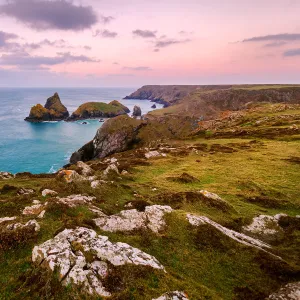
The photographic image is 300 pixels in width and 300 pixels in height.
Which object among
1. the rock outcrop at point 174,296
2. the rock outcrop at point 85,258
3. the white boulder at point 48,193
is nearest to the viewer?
the rock outcrop at point 174,296

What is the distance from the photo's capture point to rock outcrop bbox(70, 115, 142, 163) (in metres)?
112

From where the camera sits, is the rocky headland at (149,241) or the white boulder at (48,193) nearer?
the rocky headland at (149,241)

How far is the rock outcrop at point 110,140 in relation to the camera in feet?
369

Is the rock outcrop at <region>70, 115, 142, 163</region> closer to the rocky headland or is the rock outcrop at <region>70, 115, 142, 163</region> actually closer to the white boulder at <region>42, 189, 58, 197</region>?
the rocky headland

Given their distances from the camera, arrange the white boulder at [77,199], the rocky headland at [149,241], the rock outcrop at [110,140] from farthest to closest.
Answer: the rock outcrop at [110,140] < the white boulder at [77,199] < the rocky headland at [149,241]

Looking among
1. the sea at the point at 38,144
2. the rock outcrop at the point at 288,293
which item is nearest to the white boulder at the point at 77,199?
the rock outcrop at the point at 288,293

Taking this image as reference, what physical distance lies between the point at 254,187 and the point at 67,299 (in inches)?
1160

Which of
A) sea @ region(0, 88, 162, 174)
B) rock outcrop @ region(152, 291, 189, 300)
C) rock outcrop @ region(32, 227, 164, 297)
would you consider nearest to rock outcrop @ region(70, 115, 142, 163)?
sea @ region(0, 88, 162, 174)

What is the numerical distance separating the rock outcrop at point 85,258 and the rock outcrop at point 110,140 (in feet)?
320

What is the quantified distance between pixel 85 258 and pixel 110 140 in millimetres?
107087

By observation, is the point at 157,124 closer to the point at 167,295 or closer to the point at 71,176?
the point at 71,176

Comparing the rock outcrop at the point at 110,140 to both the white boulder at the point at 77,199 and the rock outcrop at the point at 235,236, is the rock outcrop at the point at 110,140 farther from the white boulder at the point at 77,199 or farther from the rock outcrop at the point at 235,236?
the rock outcrop at the point at 235,236

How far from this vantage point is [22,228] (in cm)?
1432

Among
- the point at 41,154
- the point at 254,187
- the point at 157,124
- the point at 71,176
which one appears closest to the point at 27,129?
the point at 41,154
